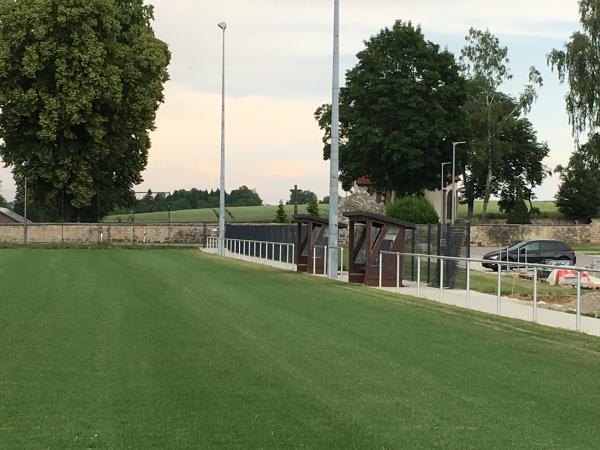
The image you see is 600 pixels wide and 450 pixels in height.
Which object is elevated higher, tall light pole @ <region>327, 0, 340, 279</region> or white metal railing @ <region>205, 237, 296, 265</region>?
tall light pole @ <region>327, 0, 340, 279</region>

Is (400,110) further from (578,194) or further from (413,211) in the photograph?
(578,194)

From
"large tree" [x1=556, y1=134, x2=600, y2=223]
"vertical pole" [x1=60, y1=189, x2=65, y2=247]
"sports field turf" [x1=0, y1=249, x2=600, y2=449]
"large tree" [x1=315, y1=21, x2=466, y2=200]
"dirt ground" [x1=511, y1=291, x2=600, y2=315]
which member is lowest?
"dirt ground" [x1=511, y1=291, x2=600, y2=315]

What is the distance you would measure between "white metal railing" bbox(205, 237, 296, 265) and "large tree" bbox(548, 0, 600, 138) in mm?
25778

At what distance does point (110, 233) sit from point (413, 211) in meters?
19.2

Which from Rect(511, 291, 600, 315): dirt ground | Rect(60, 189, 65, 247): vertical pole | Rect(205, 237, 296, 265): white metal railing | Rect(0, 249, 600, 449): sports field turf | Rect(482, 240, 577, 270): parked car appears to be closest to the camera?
Rect(0, 249, 600, 449): sports field turf

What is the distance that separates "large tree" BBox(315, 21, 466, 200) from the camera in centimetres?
7319

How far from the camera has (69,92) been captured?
56.3 m

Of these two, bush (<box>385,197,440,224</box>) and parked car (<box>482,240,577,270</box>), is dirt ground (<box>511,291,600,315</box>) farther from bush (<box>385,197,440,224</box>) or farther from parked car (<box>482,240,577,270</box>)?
bush (<box>385,197,440,224</box>)

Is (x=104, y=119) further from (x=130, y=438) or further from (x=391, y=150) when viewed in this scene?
(x=130, y=438)

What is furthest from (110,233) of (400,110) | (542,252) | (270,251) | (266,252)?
(542,252)

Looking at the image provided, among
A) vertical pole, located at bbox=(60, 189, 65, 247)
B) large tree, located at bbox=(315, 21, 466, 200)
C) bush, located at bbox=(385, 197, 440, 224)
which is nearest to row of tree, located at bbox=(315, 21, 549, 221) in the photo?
large tree, located at bbox=(315, 21, 466, 200)

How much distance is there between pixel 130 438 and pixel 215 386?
7.39 feet

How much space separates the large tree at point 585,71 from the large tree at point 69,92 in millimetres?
26940

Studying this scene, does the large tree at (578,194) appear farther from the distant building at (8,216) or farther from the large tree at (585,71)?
the distant building at (8,216)
